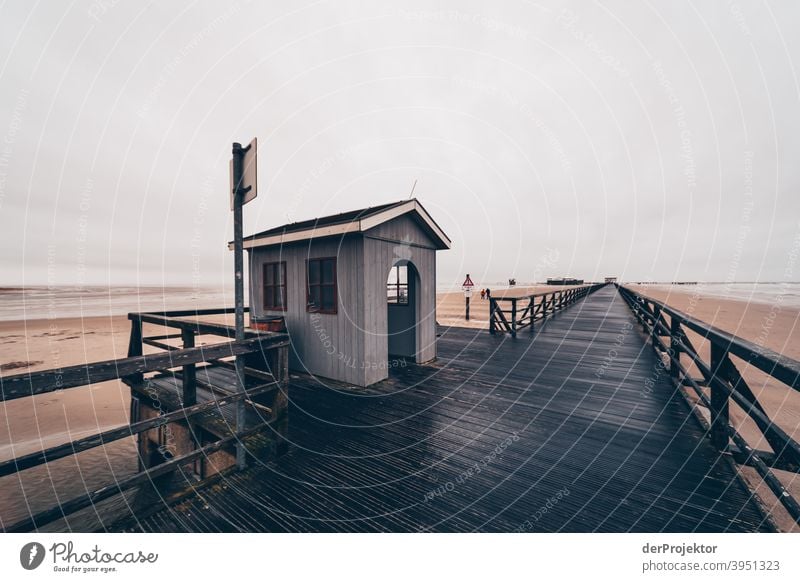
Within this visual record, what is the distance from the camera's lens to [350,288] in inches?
229

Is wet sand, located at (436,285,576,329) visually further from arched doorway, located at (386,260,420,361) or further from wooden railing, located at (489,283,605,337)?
arched doorway, located at (386,260,420,361)

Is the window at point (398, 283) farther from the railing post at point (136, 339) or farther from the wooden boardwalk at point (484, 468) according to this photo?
the railing post at point (136, 339)

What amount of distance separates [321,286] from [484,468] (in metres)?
4.45

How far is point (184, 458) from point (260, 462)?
30.8 inches

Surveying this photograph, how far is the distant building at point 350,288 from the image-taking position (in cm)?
575

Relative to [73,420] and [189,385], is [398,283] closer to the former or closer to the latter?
[189,385]

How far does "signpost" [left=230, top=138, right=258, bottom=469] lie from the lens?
3.23 metres

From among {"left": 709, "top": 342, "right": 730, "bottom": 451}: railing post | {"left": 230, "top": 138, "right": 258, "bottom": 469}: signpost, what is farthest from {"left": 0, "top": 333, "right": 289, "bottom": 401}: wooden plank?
{"left": 709, "top": 342, "right": 730, "bottom": 451}: railing post

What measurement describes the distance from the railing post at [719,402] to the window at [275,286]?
713 centimetres

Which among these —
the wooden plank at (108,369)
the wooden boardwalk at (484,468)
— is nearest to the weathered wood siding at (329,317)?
the wooden boardwalk at (484,468)

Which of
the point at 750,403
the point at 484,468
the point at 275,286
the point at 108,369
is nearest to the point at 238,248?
the point at 108,369

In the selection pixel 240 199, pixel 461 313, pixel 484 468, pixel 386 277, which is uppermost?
pixel 240 199

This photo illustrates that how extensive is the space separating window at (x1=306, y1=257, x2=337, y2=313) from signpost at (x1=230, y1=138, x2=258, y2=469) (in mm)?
2658

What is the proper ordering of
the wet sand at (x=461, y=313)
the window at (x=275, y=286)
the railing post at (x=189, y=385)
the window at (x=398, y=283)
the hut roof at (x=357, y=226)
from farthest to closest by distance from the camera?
the wet sand at (x=461, y=313)
the window at (x=398, y=283)
the window at (x=275, y=286)
the hut roof at (x=357, y=226)
the railing post at (x=189, y=385)
